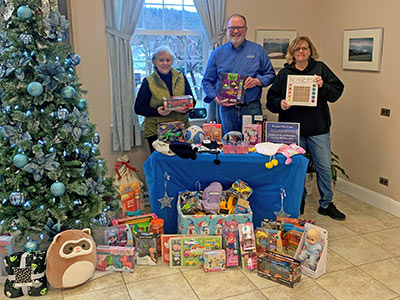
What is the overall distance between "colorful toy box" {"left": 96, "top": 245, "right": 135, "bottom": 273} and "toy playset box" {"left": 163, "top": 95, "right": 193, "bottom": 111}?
1.29m

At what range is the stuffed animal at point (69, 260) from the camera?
256cm

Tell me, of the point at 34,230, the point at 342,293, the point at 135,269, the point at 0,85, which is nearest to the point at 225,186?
the point at 135,269

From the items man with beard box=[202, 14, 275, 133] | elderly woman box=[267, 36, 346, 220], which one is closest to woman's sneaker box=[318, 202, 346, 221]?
elderly woman box=[267, 36, 346, 220]

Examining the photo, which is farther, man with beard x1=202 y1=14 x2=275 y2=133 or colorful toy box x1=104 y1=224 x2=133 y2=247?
man with beard x1=202 y1=14 x2=275 y2=133

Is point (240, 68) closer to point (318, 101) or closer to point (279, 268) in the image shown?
point (318, 101)

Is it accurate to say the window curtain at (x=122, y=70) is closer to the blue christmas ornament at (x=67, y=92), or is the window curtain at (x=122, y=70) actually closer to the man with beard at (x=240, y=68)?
the man with beard at (x=240, y=68)

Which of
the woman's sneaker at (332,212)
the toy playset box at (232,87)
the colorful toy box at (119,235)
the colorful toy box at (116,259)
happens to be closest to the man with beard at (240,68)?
the toy playset box at (232,87)

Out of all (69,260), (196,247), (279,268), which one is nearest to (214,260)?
(196,247)

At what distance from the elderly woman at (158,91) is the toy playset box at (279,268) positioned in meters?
1.52

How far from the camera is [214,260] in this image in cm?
281

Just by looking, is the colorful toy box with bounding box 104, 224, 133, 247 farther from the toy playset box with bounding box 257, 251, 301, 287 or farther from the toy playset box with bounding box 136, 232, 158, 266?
the toy playset box with bounding box 257, 251, 301, 287

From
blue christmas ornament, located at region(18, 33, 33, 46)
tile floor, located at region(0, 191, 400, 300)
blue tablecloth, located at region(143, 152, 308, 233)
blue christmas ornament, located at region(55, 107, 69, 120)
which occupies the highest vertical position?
blue christmas ornament, located at region(18, 33, 33, 46)

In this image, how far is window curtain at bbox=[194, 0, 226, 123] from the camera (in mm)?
4035

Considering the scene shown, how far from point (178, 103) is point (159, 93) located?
22cm
